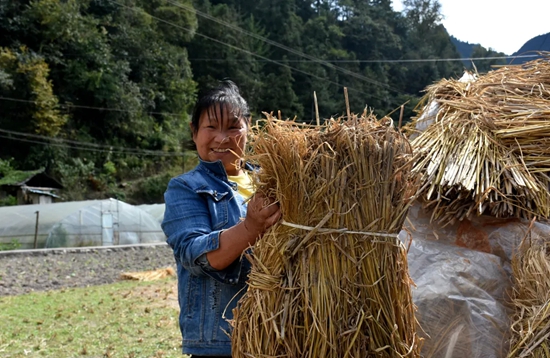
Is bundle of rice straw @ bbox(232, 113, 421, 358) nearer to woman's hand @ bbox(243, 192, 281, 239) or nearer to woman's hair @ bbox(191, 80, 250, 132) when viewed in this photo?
woman's hand @ bbox(243, 192, 281, 239)

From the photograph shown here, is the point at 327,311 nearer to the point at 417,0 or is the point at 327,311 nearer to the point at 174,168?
the point at 174,168

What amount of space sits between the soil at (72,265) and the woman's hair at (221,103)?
8.32 metres

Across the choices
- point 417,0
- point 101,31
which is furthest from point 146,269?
point 417,0

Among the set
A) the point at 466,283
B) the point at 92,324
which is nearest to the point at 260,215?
the point at 466,283

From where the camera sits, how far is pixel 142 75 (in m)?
36.2

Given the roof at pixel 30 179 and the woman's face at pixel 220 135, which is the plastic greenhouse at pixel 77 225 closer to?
the roof at pixel 30 179

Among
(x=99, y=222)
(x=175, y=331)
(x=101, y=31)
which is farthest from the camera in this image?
(x=101, y=31)

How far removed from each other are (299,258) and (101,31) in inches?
1394

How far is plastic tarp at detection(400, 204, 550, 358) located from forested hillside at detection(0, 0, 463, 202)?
21.0m

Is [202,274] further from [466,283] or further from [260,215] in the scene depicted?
[466,283]

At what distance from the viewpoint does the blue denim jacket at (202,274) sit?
1.87m

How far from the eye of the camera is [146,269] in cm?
1292

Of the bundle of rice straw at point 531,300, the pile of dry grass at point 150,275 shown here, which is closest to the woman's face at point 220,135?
the bundle of rice straw at point 531,300

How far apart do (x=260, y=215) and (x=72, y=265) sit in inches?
490
